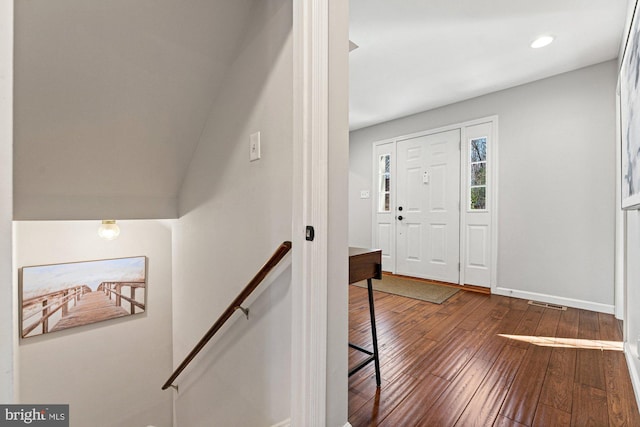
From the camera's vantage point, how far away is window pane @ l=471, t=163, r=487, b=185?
11.8 feet

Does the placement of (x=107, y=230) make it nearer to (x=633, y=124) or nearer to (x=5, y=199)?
(x=5, y=199)

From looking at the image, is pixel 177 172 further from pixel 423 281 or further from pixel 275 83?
pixel 423 281

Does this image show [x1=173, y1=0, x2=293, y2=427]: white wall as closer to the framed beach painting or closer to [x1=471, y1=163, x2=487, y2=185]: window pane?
the framed beach painting

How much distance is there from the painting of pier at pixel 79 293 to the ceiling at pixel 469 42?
121 inches

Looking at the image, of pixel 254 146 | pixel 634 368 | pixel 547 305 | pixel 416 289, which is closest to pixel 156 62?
pixel 254 146

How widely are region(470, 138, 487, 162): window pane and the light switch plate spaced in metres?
3.25

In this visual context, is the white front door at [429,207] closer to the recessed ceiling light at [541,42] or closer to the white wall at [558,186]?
the white wall at [558,186]

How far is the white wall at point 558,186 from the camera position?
2781 mm

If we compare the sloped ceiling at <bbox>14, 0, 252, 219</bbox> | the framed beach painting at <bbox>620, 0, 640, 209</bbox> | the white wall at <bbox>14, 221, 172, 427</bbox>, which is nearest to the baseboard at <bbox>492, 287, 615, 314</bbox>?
the framed beach painting at <bbox>620, 0, 640, 209</bbox>

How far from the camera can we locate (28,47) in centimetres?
127

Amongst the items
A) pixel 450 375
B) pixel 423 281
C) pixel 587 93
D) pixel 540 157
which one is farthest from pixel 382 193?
pixel 450 375

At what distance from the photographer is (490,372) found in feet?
6.01

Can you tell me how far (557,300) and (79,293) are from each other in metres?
4.79

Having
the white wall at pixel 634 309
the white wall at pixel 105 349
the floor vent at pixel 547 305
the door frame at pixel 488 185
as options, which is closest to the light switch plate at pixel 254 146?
the white wall at pixel 105 349
